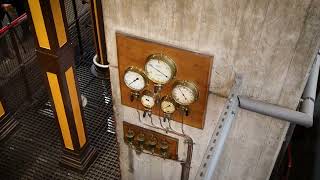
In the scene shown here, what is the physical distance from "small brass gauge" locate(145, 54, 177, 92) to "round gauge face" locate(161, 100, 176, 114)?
275 millimetres

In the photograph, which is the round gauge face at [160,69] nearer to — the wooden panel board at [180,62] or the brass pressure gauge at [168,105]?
the wooden panel board at [180,62]

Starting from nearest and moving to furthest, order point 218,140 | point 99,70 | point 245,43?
point 218,140 → point 245,43 → point 99,70

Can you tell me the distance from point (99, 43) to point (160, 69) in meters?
3.58

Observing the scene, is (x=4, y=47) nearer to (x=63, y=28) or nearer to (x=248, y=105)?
(x=63, y=28)

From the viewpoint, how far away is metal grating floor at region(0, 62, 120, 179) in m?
5.57

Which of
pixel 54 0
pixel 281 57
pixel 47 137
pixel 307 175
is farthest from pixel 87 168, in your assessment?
pixel 281 57

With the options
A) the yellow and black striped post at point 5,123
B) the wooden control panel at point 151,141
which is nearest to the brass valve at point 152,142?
the wooden control panel at point 151,141

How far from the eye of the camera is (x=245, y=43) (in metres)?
2.89

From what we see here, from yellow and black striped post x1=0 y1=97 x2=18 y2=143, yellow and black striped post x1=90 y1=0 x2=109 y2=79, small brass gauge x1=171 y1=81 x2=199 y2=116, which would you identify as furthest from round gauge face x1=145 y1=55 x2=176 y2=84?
yellow and black striped post x1=0 y1=97 x2=18 y2=143

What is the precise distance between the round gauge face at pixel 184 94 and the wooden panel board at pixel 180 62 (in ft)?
0.23

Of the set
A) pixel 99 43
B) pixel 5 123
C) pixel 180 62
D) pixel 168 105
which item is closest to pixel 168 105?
pixel 168 105

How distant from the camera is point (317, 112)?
5.15 metres

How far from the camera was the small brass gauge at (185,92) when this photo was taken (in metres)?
3.26

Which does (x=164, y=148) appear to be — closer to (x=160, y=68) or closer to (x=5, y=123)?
(x=160, y=68)
